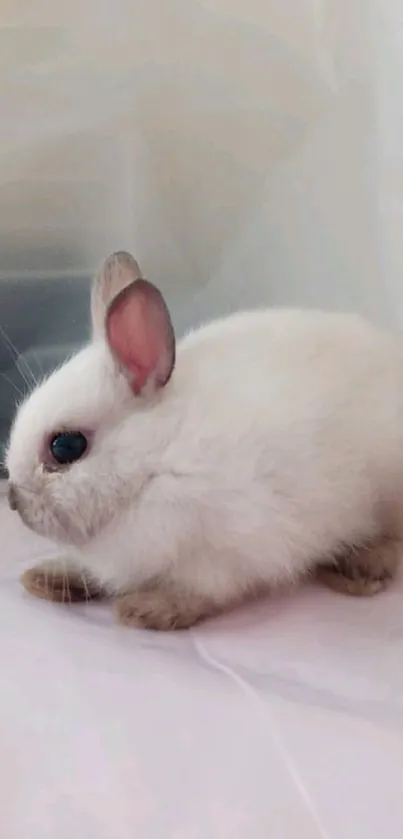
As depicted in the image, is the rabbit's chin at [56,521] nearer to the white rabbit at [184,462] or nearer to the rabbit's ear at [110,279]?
the white rabbit at [184,462]

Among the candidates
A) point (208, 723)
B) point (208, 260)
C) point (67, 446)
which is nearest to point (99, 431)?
point (67, 446)

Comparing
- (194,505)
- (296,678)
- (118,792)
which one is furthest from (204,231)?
(118,792)

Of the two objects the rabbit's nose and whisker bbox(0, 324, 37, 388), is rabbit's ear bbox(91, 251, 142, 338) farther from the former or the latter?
whisker bbox(0, 324, 37, 388)

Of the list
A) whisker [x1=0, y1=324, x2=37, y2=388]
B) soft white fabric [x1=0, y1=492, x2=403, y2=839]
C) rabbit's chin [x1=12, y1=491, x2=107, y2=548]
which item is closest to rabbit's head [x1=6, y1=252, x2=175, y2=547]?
rabbit's chin [x1=12, y1=491, x2=107, y2=548]

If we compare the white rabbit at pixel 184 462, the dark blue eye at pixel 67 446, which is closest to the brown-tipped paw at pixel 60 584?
the white rabbit at pixel 184 462

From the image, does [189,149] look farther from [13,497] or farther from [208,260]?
[13,497]

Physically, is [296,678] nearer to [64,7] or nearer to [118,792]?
[118,792]
